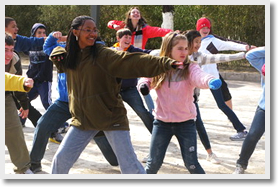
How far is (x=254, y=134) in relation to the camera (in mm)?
5215

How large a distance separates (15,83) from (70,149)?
0.78 m

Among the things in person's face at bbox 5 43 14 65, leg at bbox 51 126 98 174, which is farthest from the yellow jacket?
leg at bbox 51 126 98 174

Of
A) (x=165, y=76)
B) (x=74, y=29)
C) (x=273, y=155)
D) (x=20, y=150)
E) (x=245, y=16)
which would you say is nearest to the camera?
(x=74, y=29)

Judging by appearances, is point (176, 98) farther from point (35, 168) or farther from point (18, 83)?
point (35, 168)

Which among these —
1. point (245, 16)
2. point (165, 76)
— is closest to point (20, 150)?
point (165, 76)

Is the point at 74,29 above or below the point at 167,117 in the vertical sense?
above

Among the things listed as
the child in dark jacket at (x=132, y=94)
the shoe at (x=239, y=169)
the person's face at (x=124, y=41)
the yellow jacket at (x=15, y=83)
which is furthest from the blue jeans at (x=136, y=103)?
the yellow jacket at (x=15, y=83)

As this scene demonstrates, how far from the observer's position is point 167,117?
443cm

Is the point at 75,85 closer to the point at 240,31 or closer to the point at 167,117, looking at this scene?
the point at 167,117

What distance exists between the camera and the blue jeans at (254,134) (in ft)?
16.8

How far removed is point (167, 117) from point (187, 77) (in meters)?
0.39

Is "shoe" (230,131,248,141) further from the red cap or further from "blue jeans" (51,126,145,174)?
"blue jeans" (51,126,145,174)

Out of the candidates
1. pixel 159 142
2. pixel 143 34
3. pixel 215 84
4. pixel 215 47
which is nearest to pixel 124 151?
pixel 159 142

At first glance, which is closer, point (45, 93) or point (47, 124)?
point (47, 124)
